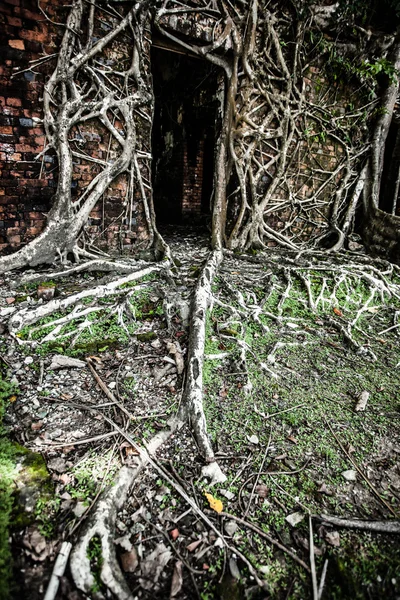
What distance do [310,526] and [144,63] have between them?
4879 millimetres

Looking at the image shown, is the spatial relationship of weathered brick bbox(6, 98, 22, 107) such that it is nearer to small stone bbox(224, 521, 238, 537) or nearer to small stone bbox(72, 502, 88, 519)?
small stone bbox(72, 502, 88, 519)

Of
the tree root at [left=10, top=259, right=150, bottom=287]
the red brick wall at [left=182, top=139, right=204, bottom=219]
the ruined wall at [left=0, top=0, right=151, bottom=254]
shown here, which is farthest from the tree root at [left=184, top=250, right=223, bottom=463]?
the red brick wall at [left=182, top=139, right=204, bottom=219]

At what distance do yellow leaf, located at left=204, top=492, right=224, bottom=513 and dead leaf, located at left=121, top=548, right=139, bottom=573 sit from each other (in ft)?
1.32

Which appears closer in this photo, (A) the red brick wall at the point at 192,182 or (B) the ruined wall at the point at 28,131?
(B) the ruined wall at the point at 28,131

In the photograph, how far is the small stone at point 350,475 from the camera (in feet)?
5.94

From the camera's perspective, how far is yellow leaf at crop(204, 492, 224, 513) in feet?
5.24

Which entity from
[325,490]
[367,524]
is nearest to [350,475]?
[325,490]

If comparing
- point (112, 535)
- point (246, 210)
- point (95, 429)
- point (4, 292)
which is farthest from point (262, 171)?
point (112, 535)

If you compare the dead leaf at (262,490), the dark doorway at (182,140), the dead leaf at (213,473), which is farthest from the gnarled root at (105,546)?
the dark doorway at (182,140)

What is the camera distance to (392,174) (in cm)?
639

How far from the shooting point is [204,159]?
29.0 feet

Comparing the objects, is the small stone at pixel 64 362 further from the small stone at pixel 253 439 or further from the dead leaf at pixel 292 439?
the dead leaf at pixel 292 439

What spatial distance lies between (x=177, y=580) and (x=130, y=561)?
21 centimetres

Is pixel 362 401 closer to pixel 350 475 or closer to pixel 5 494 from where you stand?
pixel 350 475
